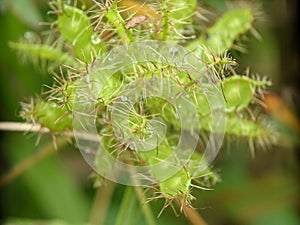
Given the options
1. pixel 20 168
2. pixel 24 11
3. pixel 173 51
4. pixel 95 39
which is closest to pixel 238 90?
pixel 173 51

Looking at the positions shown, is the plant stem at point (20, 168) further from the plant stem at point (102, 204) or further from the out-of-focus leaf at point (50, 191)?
the plant stem at point (102, 204)

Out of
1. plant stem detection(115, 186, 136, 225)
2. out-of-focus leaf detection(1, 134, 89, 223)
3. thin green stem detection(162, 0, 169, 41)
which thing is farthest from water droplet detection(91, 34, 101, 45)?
out-of-focus leaf detection(1, 134, 89, 223)

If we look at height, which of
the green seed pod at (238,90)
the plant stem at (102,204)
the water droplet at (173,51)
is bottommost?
the plant stem at (102,204)

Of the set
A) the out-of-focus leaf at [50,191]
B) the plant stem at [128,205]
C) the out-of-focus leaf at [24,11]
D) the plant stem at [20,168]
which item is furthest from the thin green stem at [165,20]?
the out-of-focus leaf at [50,191]

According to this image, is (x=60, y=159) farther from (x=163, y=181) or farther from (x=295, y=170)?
(x=163, y=181)

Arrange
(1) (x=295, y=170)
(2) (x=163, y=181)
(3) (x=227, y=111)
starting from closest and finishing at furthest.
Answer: (2) (x=163, y=181) < (3) (x=227, y=111) < (1) (x=295, y=170)

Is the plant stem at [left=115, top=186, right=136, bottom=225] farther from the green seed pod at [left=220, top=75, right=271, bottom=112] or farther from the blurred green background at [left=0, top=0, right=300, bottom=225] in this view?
the blurred green background at [left=0, top=0, right=300, bottom=225]

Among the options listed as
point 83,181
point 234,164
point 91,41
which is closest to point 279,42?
point 234,164
